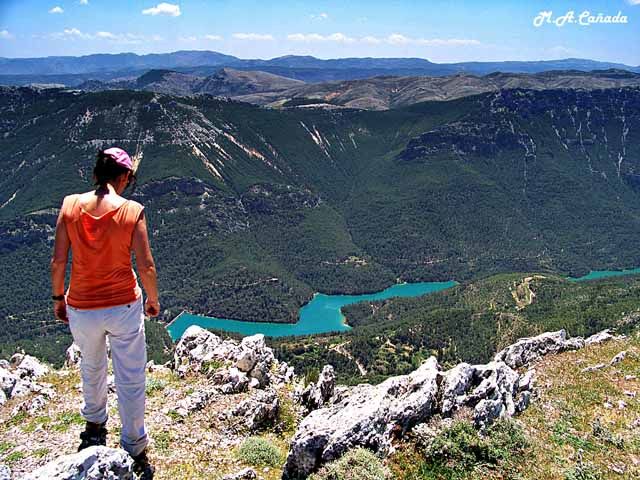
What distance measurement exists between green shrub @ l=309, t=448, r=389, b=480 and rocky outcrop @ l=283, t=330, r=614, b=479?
31 centimetres

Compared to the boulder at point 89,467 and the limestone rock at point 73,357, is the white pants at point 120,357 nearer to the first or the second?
the boulder at point 89,467

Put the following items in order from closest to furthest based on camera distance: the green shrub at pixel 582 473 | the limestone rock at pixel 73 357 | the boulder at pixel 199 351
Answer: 1. the green shrub at pixel 582 473
2. the boulder at pixel 199 351
3. the limestone rock at pixel 73 357

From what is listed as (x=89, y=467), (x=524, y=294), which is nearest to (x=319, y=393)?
(x=89, y=467)

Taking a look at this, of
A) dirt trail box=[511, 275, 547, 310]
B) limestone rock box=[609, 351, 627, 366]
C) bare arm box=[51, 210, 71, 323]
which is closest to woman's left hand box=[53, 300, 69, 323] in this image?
bare arm box=[51, 210, 71, 323]

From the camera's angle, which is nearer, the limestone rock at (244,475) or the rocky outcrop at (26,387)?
the limestone rock at (244,475)

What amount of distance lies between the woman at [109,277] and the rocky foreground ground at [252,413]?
A: 157 centimetres

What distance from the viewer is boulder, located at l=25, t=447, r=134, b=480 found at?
766 cm

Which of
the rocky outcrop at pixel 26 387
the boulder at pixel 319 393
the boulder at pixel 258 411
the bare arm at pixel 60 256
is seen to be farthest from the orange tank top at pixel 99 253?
the boulder at pixel 319 393

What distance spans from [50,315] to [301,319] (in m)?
81.1

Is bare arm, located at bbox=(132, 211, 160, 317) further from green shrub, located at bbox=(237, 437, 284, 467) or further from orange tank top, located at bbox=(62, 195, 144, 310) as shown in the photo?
green shrub, located at bbox=(237, 437, 284, 467)

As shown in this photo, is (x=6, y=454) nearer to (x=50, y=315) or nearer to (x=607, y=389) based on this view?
(x=607, y=389)

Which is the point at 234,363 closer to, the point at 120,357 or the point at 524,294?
the point at 120,357

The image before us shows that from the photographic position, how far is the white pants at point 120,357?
8992mm

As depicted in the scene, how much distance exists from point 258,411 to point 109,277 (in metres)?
7.20
